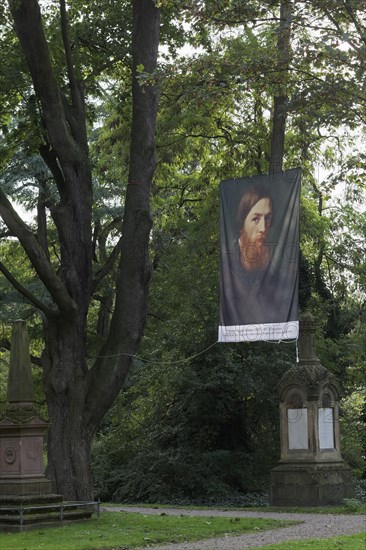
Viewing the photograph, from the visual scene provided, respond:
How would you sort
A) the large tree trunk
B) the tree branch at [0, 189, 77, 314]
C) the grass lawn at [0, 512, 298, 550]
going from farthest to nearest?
the large tree trunk, the tree branch at [0, 189, 77, 314], the grass lawn at [0, 512, 298, 550]

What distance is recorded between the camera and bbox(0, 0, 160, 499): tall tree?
19109mm

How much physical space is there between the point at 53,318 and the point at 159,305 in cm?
1376

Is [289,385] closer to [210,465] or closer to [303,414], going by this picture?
[303,414]

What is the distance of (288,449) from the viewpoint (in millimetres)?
22797

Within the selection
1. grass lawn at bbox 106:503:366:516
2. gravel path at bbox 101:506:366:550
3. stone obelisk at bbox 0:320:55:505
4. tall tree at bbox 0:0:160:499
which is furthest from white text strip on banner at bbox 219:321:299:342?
grass lawn at bbox 106:503:366:516

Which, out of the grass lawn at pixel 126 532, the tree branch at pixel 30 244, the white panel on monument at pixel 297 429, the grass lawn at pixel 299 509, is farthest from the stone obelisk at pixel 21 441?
the white panel on monument at pixel 297 429

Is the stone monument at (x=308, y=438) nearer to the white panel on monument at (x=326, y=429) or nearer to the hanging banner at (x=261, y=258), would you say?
the white panel on monument at (x=326, y=429)

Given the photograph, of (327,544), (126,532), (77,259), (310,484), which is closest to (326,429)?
(310,484)

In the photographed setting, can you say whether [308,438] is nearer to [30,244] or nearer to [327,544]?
[30,244]

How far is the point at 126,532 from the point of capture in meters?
15.9

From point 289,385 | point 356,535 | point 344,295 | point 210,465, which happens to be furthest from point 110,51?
point 344,295

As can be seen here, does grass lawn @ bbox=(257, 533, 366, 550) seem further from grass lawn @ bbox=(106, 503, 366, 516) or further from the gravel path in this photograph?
grass lawn @ bbox=(106, 503, 366, 516)

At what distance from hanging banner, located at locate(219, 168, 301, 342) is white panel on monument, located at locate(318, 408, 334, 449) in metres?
5.73

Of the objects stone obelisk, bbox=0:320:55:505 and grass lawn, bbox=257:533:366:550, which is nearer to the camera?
grass lawn, bbox=257:533:366:550
